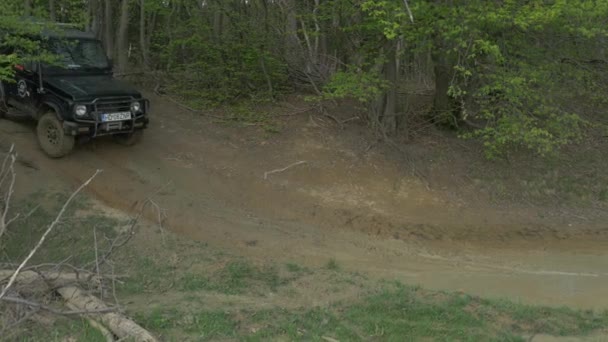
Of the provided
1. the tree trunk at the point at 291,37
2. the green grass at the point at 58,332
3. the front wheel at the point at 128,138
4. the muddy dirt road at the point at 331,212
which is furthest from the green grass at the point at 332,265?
the tree trunk at the point at 291,37

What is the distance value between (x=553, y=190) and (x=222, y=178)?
6.44 m

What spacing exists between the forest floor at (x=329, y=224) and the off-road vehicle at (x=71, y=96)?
63cm

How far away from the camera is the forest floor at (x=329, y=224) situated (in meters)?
6.60

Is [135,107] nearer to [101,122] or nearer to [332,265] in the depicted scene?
[101,122]

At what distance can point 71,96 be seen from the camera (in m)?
10.2

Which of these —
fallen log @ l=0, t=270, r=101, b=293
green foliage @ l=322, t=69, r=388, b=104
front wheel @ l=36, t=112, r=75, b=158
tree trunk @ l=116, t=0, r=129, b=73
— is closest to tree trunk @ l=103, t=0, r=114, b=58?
tree trunk @ l=116, t=0, r=129, b=73

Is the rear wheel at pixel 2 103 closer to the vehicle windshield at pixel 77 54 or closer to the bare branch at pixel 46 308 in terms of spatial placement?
the vehicle windshield at pixel 77 54

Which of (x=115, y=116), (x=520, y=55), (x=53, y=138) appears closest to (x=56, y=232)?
(x=115, y=116)

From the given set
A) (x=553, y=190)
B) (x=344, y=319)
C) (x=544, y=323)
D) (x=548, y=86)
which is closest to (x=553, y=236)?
(x=553, y=190)

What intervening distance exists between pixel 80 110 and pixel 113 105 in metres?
0.58

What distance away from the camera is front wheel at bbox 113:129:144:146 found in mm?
11703

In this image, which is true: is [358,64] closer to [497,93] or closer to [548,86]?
[497,93]

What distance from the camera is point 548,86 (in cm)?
1105

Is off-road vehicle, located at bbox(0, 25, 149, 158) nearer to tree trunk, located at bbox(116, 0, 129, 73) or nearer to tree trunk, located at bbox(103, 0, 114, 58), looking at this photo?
tree trunk, located at bbox(116, 0, 129, 73)
